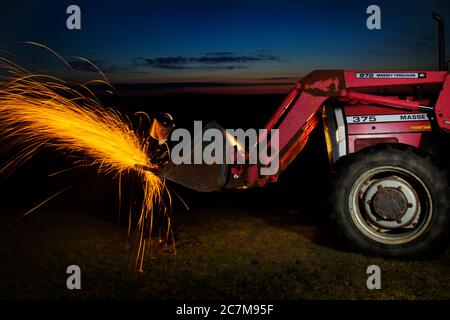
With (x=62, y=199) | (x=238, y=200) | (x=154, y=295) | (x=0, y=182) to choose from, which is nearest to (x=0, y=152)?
(x=0, y=182)

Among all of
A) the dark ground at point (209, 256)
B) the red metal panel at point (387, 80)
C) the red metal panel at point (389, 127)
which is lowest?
the dark ground at point (209, 256)

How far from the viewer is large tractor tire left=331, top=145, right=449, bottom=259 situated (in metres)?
5.87

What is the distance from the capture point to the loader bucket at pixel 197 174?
6.50m

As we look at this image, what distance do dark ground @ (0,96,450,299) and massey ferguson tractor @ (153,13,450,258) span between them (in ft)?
1.07

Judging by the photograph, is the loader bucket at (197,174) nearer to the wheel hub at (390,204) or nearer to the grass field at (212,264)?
the grass field at (212,264)

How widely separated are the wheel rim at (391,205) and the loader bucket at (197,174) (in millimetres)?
1719

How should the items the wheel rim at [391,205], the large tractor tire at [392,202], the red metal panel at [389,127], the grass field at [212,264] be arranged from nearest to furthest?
1. the grass field at [212,264]
2. the large tractor tire at [392,202]
3. the wheel rim at [391,205]
4. the red metal panel at [389,127]

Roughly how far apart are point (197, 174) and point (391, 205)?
251 cm

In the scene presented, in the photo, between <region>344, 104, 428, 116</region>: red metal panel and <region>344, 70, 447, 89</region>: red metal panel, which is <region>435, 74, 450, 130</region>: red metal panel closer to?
<region>344, 70, 447, 89</region>: red metal panel

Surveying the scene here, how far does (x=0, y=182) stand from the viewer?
1340 cm

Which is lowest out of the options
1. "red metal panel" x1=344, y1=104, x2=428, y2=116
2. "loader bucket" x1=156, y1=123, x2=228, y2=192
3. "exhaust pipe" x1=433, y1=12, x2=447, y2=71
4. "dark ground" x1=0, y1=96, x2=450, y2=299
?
"dark ground" x1=0, y1=96, x2=450, y2=299

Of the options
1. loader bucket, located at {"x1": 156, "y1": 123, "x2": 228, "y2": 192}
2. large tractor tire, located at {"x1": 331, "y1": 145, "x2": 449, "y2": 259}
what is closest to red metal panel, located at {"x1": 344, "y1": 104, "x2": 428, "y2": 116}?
large tractor tire, located at {"x1": 331, "y1": 145, "x2": 449, "y2": 259}

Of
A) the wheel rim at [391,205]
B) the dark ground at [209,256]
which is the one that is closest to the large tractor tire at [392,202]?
the wheel rim at [391,205]
